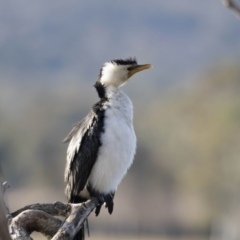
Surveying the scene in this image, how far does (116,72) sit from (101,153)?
2.43 feet

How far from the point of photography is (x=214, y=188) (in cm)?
2695

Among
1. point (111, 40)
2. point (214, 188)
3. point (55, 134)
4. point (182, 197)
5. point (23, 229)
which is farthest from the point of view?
point (111, 40)

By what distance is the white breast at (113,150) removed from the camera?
6.98 meters

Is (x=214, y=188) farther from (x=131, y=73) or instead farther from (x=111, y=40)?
(x=111, y=40)

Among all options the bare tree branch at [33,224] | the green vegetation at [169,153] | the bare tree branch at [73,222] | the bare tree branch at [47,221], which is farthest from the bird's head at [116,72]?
the green vegetation at [169,153]

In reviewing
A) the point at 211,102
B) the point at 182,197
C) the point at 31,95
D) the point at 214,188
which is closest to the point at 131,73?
the point at 214,188

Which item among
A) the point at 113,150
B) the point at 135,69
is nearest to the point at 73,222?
the point at 113,150

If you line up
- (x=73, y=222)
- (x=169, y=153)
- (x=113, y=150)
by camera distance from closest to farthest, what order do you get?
(x=73, y=222), (x=113, y=150), (x=169, y=153)

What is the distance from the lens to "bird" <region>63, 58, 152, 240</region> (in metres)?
6.99

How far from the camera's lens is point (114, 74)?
7.50m

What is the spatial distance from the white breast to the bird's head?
370 millimetres

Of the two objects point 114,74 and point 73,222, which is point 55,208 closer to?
point 73,222

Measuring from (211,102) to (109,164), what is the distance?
31.3 metres

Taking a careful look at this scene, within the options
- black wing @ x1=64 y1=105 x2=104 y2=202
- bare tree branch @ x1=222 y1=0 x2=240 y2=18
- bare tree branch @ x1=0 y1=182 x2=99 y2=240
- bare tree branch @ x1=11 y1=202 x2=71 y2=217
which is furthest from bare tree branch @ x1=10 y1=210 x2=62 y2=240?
bare tree branch @ x1=222 y1=0 x2=240 y2=18
